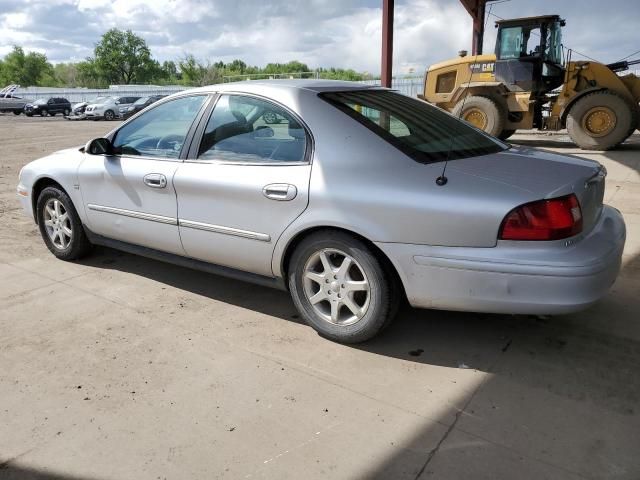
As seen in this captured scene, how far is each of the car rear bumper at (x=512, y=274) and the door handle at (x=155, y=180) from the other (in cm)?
171

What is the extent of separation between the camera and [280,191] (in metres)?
3.18

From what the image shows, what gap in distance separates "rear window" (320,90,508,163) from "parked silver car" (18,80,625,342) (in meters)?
0.02

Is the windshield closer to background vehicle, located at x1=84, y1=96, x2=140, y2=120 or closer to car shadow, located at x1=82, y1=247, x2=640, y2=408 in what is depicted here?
car shadow, located at x1=82, y1=247, x2=640, y2=408

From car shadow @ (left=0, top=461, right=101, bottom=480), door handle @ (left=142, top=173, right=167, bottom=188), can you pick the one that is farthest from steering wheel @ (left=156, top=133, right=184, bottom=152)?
car shadow @ (left=0, top=461, right=101, bottom=480)

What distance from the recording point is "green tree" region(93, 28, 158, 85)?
342 feet

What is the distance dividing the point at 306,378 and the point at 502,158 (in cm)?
173

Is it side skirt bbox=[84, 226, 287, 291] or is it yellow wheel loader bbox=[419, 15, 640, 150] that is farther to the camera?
yellow wheel loader bbox=[419, 15, 640, 150]

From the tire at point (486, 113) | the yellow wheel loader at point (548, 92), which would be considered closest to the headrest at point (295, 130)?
the yellow wheel loader at point (548, 92)

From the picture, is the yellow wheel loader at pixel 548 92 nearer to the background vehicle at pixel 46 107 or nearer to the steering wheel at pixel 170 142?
the steering wheel at pixel 170 142

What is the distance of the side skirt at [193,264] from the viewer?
347 centimetres

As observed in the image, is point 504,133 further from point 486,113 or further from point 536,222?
point 536,222

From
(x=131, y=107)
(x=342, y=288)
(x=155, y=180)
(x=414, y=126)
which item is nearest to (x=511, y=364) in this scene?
(x=342, y=288)

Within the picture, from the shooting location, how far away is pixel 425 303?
2920 mm

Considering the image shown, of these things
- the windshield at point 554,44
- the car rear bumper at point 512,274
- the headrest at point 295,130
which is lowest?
the car rear bumper at point 512,274
